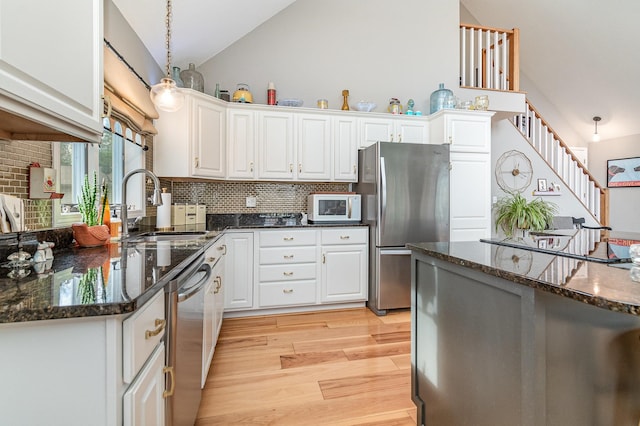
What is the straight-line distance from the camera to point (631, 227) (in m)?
5.77

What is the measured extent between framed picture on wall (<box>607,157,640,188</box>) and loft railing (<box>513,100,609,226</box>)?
1.24 m

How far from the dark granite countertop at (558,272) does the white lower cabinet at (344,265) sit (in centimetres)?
178

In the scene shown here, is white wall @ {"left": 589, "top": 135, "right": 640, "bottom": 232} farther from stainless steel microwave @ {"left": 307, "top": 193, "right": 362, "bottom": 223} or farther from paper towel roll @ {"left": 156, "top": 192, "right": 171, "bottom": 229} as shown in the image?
paper towel roll @ {"left": 156, "top": 192, "right": 171, "bottom": 229}

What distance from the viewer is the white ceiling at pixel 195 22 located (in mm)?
2357

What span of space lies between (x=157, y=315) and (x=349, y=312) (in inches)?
98.5

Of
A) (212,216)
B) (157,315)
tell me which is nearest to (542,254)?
(157,315)

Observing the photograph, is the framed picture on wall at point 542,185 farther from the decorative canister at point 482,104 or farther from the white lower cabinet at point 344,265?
the white lower cabinet at point 344,265

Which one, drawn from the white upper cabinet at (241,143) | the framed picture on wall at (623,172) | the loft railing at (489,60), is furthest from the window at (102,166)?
the framed picture on wall at (623,172)

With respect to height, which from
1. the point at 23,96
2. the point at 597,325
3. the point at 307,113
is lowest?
the point at 597,325

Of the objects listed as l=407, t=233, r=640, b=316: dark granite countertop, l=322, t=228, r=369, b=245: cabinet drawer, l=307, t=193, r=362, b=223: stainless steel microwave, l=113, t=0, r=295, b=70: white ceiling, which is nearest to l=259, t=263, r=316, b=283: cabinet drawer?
l=322, t=228, r=369, b=245: cabinet drawer

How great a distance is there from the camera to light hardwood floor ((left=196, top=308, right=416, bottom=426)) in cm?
165

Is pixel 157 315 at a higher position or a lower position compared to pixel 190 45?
lower

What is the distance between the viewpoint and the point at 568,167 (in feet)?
16.9

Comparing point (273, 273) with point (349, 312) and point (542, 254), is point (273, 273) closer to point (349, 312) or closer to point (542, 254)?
point (349, 312)
